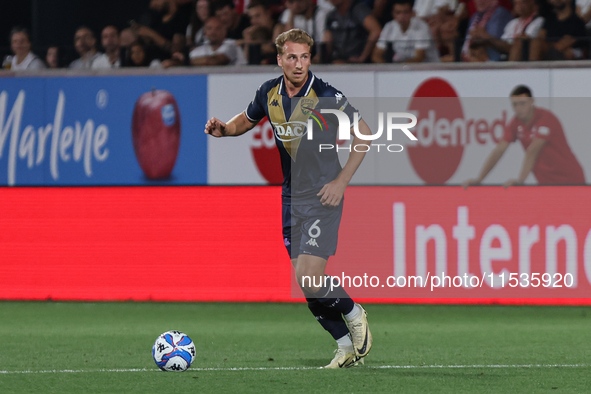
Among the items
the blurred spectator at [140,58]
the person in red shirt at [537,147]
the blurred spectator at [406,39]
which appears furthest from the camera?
the blurred spectator at [140,58]

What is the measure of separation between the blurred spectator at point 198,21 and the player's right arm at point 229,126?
21.7 feet

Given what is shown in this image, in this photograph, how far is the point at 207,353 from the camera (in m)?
6.80

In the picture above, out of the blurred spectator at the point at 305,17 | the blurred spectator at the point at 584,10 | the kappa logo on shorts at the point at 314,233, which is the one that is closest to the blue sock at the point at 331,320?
the kappa logo on shorts at the point at 314,233

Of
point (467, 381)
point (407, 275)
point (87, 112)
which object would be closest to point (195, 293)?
point (407, 275)

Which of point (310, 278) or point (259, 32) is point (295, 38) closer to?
point (310, 278)

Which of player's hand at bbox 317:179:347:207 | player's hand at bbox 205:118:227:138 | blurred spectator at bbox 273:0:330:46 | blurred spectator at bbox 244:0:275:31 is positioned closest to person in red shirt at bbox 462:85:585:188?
blurred spectator at bbox 273:0:330:46

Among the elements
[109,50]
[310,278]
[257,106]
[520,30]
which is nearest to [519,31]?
[520,30]

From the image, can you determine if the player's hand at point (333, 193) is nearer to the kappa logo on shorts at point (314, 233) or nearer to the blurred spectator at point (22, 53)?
the kappa logo on shorts at point (314, 233)

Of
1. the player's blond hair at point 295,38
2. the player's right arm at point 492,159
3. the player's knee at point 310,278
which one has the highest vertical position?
the player's blond hair at point 295,38

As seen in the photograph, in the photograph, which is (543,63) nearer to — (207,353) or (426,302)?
(426,302)

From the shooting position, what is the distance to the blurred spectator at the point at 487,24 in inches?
442

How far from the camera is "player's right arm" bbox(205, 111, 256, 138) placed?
5.86 m

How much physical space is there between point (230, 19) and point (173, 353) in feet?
A: 24.7

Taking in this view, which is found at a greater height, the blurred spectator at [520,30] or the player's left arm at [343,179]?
the blurred spectator at [520,30]
